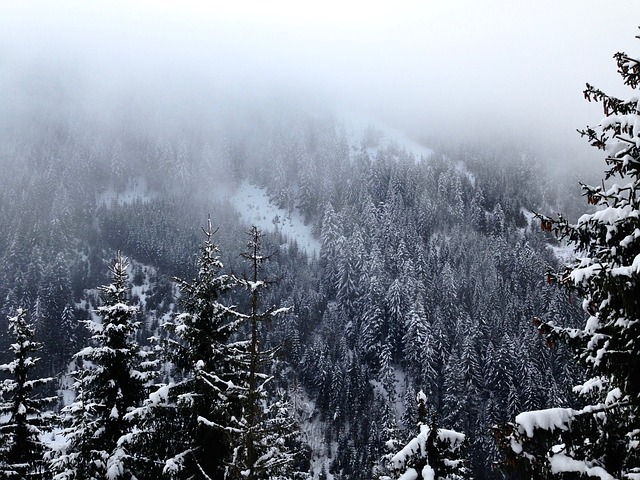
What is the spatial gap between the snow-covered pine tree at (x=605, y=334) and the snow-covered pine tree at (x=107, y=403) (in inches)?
448

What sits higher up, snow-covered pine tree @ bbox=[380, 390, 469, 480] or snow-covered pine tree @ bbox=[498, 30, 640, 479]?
snow-covered pine tree @ bbox=[498, 30, 640, 479]

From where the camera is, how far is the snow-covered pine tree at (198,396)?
14.3 meters

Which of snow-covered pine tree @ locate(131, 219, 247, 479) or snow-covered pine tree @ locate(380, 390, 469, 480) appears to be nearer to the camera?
snow-covered pine tree @ locate(380, 390, 469, 480)

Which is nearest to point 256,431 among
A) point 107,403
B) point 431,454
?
point 431,454

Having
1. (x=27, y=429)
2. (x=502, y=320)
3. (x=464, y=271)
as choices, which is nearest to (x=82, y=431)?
(x=27, y=429)

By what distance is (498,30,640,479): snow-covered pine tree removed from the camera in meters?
6.96

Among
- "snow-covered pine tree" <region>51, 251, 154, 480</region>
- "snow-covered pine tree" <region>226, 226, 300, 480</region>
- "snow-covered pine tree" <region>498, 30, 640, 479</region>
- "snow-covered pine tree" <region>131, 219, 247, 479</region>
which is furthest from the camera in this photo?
"snow-covered pine tree" <region>51, 251, 154, 480</region>

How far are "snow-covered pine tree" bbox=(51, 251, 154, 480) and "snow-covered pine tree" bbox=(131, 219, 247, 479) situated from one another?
0.89m

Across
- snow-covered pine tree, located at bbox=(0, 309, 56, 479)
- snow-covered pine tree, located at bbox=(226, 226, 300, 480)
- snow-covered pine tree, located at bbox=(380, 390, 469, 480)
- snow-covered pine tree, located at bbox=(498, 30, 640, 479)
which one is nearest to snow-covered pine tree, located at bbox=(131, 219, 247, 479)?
A: snow-covered pine tree, located at bbox=(226, 226, 300, 480)

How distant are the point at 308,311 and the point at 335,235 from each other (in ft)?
151

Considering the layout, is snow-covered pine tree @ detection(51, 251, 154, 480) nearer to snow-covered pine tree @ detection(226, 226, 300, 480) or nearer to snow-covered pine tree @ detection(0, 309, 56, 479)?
snow-covered pine tree @ detection(0, 309, 56, 479)

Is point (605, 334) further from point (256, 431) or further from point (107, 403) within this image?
point (107, 403)

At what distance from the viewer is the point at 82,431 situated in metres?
14.8

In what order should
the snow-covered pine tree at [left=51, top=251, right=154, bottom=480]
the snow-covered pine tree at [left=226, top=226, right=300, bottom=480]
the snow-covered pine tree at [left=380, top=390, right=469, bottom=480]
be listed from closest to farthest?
the snow-covered pine tree at [left=380, top=390, right=469, bottom=480]
the snow-covered pine tree at [left=226, top=226, right=300, bottom=480]
the snow-covered pine tree at [left=51, top=251, right=154, bottom=480]
